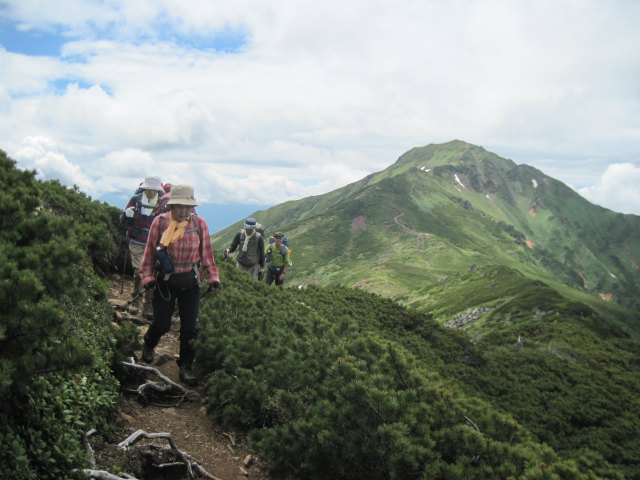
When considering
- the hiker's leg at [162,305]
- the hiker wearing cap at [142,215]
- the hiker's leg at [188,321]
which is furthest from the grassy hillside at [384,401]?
the hiker wearing cap at [142,215]

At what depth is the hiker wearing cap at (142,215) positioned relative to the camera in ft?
36.0

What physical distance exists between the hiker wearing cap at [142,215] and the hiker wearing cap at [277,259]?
774 cm

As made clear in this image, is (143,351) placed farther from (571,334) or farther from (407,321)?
(571,334)

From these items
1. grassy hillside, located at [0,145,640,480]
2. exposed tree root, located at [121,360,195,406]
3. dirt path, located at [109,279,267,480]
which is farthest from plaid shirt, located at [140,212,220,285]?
dirt path, located at [109,279,267,480]

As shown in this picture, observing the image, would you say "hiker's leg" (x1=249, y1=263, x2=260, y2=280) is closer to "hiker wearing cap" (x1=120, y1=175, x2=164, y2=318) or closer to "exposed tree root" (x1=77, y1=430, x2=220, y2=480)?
"hiker wearing cap" (x1=120, y1=175, x2=164, y2=318)

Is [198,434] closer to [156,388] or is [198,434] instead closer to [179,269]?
[156,388]

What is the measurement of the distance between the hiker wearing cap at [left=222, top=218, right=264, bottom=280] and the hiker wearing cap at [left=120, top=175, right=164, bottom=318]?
498 cm

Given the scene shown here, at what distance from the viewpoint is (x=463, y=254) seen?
140 m

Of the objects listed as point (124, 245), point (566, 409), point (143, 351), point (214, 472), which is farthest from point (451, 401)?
point (124, 245)

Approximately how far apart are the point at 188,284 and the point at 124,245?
8493mm

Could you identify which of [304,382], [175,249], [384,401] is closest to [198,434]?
[304,382]

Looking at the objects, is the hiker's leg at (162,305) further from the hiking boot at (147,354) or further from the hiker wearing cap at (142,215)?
the hiker wearing cap at (142,215)

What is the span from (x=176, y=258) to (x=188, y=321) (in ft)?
4.35

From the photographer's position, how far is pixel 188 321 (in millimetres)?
7941
